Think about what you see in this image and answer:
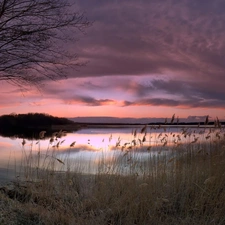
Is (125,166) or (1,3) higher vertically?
(1,3)

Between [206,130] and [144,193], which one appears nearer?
[144,193]

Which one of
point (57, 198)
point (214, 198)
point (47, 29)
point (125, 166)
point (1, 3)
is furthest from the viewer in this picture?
point (47, 29)

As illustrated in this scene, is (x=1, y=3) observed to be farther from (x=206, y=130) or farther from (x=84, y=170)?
(x=206, y=130)

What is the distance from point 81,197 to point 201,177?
7.67 ft

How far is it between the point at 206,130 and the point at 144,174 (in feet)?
9.76

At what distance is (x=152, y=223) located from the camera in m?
5.33

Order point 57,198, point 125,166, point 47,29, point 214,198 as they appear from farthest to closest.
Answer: point 47,29, point 125,166, point 57,198, point 214,198

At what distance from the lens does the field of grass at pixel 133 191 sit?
5.38m

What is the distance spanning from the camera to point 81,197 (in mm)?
6750

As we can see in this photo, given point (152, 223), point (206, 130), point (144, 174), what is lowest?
point (152, 223)

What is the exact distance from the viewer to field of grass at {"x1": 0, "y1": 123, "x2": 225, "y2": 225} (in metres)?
5.38

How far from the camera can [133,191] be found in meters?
6.05

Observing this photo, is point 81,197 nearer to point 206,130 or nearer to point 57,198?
point 57,198

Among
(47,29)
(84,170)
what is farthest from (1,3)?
Result: (84,170)
